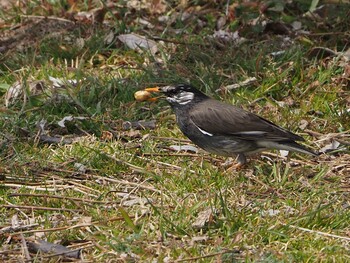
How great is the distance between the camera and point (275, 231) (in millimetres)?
5152

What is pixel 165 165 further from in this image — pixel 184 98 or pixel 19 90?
pixel 19 90

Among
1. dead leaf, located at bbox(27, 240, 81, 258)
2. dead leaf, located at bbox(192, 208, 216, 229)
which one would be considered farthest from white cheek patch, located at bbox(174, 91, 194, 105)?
dead leaf, located at bbox(27, 240, 81, 258)

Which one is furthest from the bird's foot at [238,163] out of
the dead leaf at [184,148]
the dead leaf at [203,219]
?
the dead leaf at [203,219]

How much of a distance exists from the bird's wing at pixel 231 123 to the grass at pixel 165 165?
252 mm

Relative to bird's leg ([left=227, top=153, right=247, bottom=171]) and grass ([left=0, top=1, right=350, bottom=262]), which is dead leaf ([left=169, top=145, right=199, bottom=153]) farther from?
bird's leg ([left=227, top=153, right=247, bottom=171])

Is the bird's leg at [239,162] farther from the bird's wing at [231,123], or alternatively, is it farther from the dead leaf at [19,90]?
the dead leaf at [19,90]

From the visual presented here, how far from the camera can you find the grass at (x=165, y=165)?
513 centimetres

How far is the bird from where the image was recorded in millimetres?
6383

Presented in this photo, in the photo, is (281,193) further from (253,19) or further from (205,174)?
(253,19)

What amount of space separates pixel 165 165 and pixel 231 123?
583 millimetres

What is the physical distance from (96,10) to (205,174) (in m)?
3.42

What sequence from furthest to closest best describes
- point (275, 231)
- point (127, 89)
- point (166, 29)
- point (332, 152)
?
point (166, 29) → point (127, 89) → point (332, 152) → point (275, 231)

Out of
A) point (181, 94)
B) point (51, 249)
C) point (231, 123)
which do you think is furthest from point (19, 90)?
point (51, 249)

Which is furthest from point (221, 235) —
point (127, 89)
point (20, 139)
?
point (127, 89)
